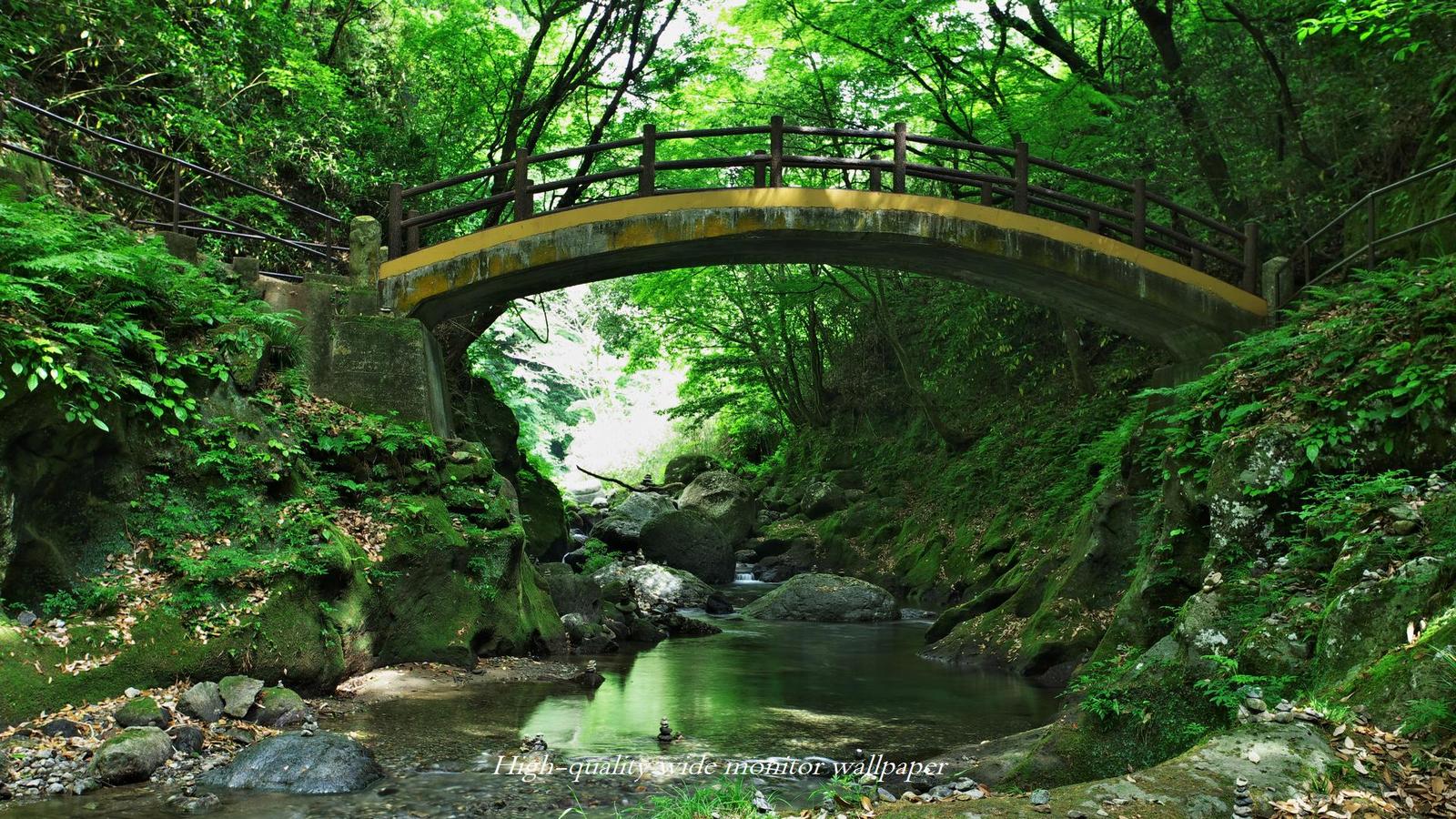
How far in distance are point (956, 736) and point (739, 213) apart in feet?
23.4

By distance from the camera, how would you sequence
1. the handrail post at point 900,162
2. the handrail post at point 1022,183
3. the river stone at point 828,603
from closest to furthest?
the handrail post at point 900,162
the handrail post at point 1022,183
the river stone at point 828,603

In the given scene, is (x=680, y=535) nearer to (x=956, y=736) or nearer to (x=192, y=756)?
(x=956, y=736)

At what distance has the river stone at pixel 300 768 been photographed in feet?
21.0

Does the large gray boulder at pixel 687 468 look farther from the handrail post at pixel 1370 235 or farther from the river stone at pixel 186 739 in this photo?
the river stone at pixel 186 739

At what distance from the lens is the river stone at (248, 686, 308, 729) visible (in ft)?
25.1

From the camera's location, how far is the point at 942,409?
22500 mm

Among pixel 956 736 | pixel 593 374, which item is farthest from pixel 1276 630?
pixel 593 374

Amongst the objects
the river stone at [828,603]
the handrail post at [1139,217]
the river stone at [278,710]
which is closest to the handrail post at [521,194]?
the river stone at [278,710]

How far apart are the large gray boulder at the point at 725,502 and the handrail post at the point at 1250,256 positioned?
13.4 meters

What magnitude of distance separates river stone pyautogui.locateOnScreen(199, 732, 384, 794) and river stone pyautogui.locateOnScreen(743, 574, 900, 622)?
999 cm

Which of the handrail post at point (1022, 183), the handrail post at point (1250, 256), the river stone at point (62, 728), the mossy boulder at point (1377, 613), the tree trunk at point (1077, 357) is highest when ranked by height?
the handrail post at point (1022, 183)

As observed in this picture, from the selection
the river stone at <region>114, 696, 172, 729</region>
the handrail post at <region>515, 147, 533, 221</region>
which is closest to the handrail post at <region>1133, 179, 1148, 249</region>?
the handrail post at <region>515, 147, 533, 221</region>

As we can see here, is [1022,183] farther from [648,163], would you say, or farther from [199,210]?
[199,210]

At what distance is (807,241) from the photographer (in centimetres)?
1328
